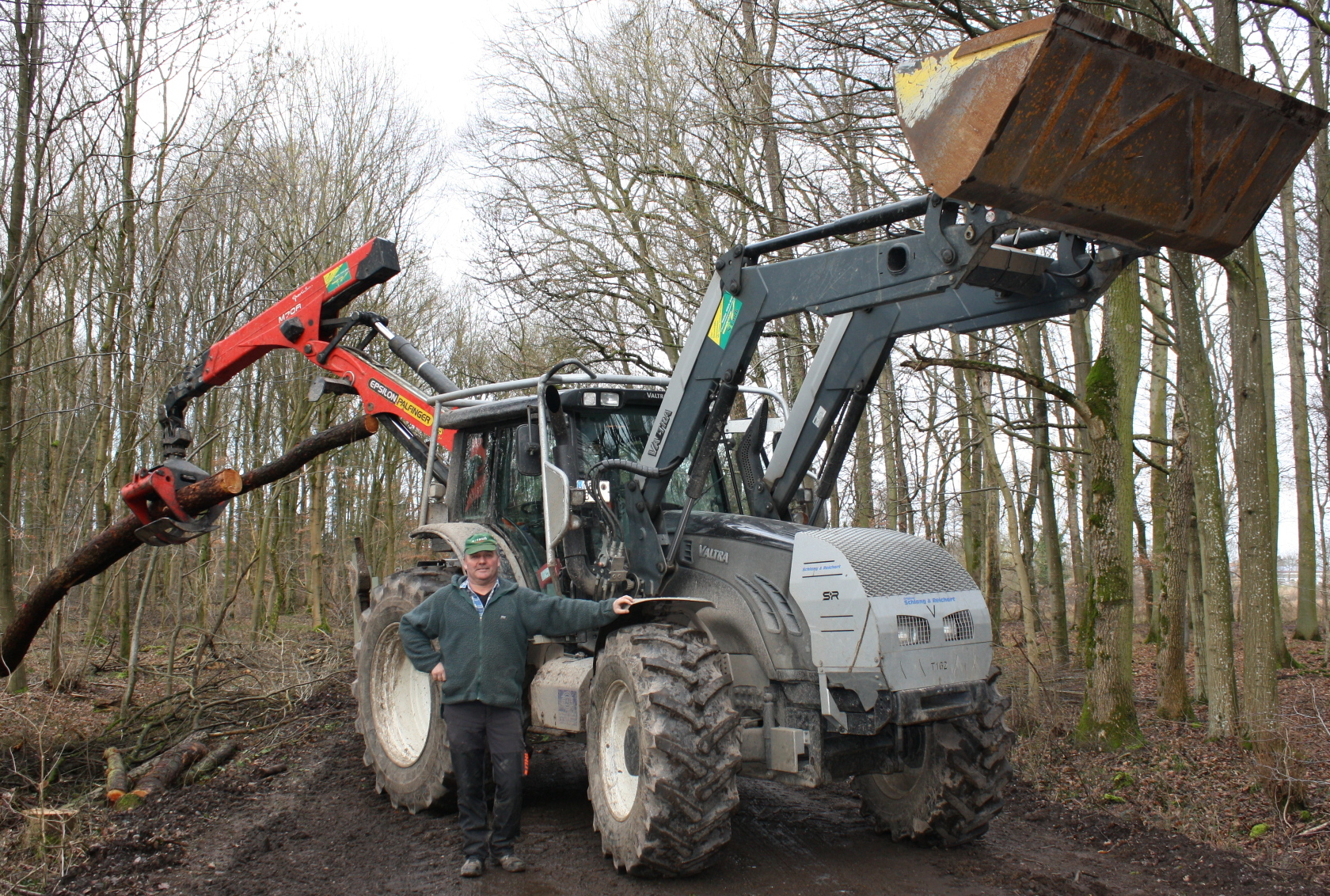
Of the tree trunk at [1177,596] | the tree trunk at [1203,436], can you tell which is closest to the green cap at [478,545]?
the tree trunk at [1203,436]

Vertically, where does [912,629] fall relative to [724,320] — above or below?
below

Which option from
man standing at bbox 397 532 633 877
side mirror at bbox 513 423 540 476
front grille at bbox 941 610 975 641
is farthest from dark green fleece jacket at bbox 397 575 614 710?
front grille at bbox 941 610 975 641

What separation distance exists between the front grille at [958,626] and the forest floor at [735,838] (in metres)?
1.23

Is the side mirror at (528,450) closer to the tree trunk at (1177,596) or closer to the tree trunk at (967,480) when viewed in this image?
the tree trunk at (1177,596)

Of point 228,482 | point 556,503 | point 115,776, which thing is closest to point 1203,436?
point 556,503

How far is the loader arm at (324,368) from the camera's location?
25.5 feet

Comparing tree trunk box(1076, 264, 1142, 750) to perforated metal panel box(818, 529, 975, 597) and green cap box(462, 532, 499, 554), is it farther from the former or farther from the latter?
green cap box(462, 532, 499, 554)

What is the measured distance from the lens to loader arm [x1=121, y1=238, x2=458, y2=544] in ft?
25.5

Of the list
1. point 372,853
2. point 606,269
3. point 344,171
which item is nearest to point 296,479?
point 344,171

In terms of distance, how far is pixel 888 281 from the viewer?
474 cm

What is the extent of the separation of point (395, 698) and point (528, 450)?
2.47 m

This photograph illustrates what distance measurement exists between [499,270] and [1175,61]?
14.8 m

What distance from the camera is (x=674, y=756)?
4805 mm

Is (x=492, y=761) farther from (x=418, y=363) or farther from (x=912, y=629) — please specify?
(x=418, y=363)
